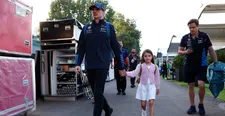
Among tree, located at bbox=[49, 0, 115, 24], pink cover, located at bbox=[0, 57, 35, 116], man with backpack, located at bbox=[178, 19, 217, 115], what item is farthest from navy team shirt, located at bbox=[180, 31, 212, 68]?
tree, located at bbox=[49, 0, 115, 24]

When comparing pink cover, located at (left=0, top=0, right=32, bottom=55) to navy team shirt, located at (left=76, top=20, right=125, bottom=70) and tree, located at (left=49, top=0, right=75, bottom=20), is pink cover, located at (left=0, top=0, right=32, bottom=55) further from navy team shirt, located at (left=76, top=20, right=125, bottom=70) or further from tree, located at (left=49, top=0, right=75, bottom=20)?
tree, located at (left=49, top=0, right=75, bottom=20)

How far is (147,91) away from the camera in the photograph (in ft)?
16.0

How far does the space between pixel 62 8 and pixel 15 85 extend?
41074 mm

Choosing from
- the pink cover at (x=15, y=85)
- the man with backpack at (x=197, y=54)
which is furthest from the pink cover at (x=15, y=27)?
the man with backpack at (x=197, y=54)

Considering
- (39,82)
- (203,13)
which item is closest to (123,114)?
(39,82)

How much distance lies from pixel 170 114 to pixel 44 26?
5108 millimetres

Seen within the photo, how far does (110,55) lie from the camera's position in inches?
177

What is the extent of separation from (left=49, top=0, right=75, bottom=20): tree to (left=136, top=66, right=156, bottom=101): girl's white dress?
40441 millimetres

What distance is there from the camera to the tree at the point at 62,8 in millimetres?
43844

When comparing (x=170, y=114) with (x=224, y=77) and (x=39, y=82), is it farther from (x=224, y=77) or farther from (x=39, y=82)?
(x=39, y=82)

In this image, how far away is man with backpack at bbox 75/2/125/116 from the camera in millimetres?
4277

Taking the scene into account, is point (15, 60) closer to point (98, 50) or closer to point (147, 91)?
point (98, 50)

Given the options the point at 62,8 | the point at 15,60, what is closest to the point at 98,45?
the point at 15,60

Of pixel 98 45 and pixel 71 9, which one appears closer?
pixel 98 45
